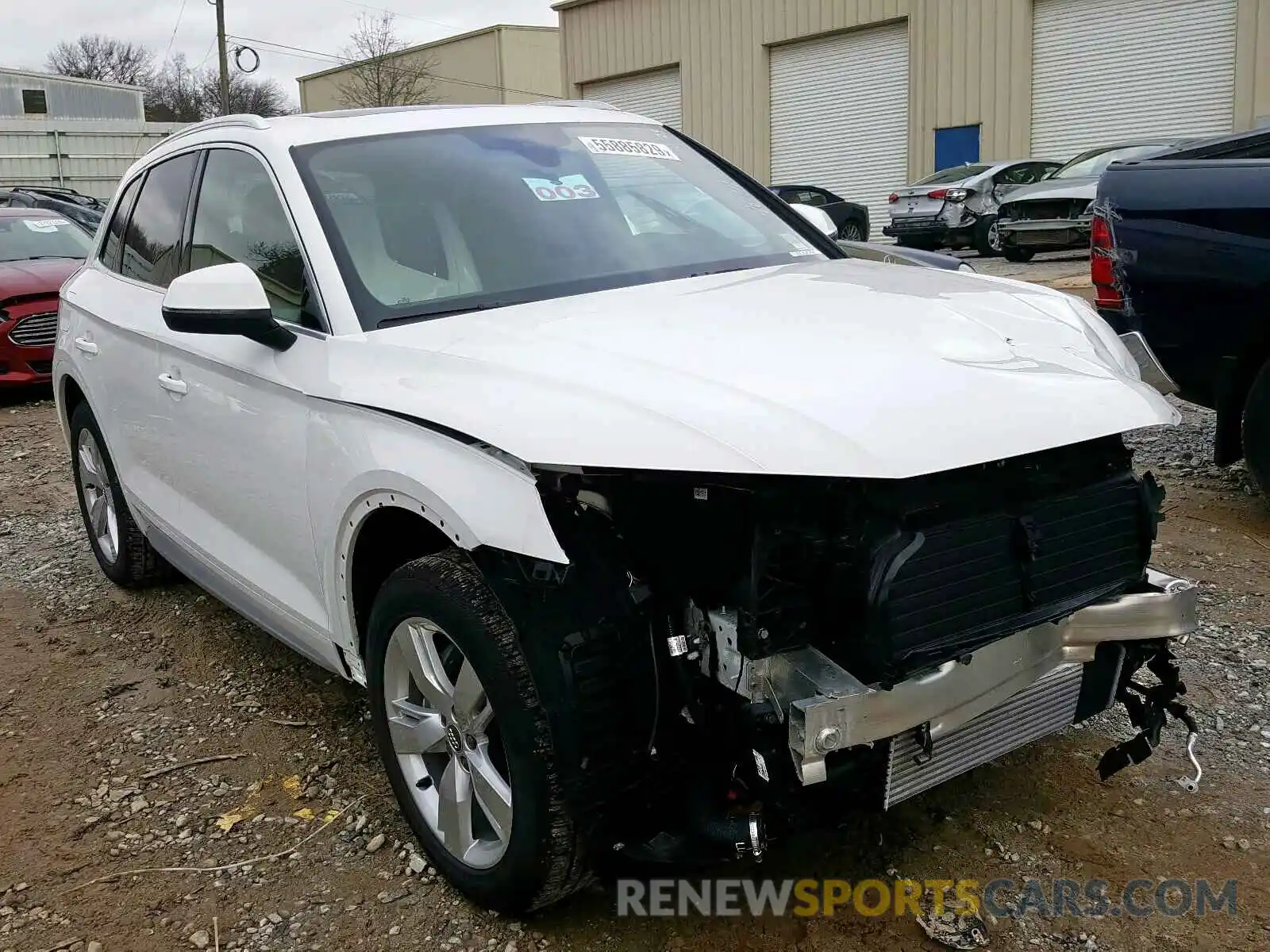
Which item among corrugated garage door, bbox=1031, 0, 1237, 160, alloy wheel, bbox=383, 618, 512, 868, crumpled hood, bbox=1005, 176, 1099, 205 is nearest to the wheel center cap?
alloy wheel, bbox=383, 618, 512, 868

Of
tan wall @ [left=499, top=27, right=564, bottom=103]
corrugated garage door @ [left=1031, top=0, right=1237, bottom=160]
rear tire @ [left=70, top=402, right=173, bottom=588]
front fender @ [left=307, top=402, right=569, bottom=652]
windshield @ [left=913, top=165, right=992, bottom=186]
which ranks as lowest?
rear tire @ [left=70, top=402, right=173, bottom=588]

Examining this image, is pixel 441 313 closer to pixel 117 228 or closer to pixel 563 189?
pixel 563 189

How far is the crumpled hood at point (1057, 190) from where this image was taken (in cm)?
1480

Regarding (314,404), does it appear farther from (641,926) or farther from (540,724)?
(641,926)

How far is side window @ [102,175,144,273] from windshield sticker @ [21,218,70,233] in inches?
305

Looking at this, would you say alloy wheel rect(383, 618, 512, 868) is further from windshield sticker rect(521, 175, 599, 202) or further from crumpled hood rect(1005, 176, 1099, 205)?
crumpled hood rect(1005, 176, 1099, 205)

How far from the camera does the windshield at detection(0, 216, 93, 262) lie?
11.0m

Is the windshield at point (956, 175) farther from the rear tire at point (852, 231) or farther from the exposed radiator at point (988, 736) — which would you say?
the exposed radiator at point (988, 736)

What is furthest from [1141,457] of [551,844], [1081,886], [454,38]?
[454,38]

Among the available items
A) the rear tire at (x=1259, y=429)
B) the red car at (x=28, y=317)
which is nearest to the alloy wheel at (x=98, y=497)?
the rear tire at (x=1259, y=429)

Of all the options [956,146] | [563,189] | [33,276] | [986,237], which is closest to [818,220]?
[563,189]

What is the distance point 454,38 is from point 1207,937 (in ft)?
146

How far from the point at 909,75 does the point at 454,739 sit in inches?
913

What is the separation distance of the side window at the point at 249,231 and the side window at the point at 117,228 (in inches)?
36.9
